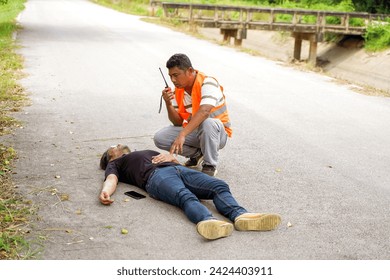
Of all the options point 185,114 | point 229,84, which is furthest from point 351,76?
point 185,114

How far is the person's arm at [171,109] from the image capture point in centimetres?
558

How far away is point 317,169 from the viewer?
6.42 m

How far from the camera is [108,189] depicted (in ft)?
16.7

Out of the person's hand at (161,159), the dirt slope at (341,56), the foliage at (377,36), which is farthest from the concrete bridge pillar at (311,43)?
the person's hand at (161,159)

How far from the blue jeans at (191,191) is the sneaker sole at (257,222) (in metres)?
0.13

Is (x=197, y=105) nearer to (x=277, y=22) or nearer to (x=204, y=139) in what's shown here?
(x=204, y=139)

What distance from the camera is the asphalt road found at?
4.29 meters

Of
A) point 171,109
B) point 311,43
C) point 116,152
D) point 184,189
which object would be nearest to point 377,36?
point 311,43

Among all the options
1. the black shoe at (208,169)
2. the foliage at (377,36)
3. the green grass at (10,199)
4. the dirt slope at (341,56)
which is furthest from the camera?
the foliage at (377,36)

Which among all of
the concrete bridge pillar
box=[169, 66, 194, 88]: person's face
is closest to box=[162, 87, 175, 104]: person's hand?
box=[169, 66, 194, 88]: person's face

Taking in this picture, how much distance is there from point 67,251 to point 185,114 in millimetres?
2226

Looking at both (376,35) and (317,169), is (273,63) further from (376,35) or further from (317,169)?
(376,35)

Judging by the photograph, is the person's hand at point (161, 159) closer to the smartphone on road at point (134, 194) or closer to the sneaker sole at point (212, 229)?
the smartphone on road at point (134, 194)

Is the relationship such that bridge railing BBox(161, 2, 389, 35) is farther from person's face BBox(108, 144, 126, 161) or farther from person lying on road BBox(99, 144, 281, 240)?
person lying on road BBox(99, 144, 281, 240)
